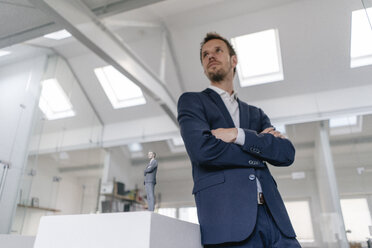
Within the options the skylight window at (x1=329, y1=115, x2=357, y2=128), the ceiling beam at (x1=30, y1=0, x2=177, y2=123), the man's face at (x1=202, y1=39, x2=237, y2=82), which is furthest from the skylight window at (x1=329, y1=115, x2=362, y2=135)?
the man's face at (x1=202, y1=39, x2=237, y2=82)

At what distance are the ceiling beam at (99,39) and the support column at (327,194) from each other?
294cm

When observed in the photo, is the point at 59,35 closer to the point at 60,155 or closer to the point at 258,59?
the point at 60,155

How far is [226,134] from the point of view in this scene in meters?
1.08

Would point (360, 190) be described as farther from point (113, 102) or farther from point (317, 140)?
point (113, 102)

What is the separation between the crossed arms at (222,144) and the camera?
40.5 inches

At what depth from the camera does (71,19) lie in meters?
2.99

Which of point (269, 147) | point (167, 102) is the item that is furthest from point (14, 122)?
point (269, 147)

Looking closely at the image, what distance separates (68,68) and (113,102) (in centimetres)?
119

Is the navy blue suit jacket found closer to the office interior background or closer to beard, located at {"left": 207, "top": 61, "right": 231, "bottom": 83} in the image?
beard, located at {"left": 207, "top": 61, "right": 231, "bottom": 83}

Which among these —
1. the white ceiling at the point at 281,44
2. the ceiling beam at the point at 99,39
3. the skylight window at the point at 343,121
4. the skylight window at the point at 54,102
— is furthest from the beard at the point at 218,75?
the skylight window at the point at 343,121

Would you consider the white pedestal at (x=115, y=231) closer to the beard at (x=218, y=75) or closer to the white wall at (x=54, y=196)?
the beard at (x=218, y=75)

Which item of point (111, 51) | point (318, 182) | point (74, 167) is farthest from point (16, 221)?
point (318, 182)

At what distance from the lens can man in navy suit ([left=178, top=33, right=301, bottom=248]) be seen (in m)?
0.93

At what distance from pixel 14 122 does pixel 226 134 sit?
131 inches
